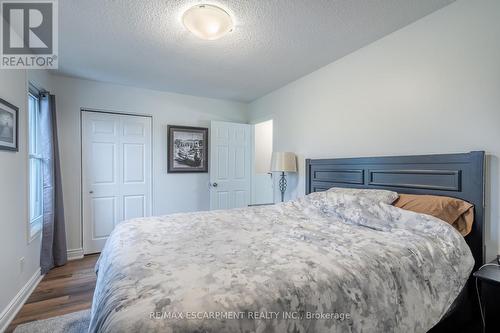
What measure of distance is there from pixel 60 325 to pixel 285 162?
8.99 feet

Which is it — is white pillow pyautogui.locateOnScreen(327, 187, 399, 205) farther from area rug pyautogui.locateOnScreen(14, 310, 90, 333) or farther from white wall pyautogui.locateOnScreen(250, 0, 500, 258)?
area rug pyautogui.locateOnScreen(14, 310, 90, 333)

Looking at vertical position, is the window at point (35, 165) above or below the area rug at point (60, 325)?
above

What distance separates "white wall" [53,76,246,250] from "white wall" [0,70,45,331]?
96cm

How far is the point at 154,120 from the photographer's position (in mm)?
3852

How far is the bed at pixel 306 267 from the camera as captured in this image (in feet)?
2.84

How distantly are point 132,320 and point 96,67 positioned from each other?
311cm

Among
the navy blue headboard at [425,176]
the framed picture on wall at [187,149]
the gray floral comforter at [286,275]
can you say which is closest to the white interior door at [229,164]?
the framed picture on wall at [187,149]

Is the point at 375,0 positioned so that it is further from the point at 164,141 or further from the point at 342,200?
the point at 164,141

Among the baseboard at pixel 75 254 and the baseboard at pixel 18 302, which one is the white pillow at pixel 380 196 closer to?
the baseboard at pixel 18 302

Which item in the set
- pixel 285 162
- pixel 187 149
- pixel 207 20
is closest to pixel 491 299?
pixel 285 162

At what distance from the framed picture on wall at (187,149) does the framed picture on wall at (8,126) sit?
1954 mm

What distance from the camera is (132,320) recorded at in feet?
2.54

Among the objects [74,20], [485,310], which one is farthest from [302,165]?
[74,20]

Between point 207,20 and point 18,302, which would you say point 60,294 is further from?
point 207,20
